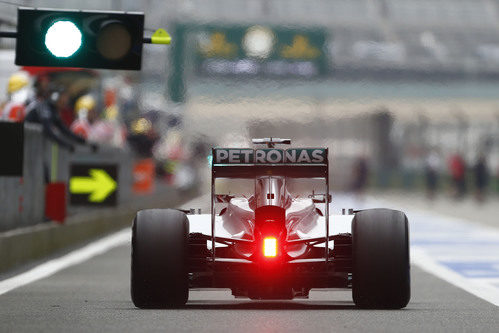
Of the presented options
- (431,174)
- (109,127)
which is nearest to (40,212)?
(109,127)

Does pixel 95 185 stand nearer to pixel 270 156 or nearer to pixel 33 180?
pixel 33 180

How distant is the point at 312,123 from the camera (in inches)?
1938

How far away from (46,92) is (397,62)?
50.9 metres

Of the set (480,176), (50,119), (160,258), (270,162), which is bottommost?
(160,258)

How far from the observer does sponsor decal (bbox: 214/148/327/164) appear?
1216cm

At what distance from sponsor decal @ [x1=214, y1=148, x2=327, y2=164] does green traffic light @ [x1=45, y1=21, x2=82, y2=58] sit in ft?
7.28

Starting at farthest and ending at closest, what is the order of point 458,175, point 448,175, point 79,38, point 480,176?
point 448,175 → point 458,175 → point 480,176 → point 79,38

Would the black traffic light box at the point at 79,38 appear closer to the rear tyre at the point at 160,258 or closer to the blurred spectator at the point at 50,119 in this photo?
the rear tyre at the point at 160,258

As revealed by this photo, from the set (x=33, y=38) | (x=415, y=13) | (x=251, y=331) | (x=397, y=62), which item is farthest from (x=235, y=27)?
(x=251, y=331)

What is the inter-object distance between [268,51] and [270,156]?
45443mm

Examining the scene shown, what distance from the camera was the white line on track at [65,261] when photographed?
50.4ft

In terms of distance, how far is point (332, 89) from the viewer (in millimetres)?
57562

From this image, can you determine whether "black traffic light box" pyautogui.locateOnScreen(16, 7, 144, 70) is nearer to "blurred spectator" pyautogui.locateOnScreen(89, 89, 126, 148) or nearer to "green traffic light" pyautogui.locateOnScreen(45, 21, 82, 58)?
"green traffic light" pyautogui.locateOnScreen(45, 21, 82, 58)

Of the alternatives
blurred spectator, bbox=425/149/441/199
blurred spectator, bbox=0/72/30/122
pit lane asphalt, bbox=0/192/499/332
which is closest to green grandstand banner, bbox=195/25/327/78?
blurred spectator, bbox=425/149/441/199
